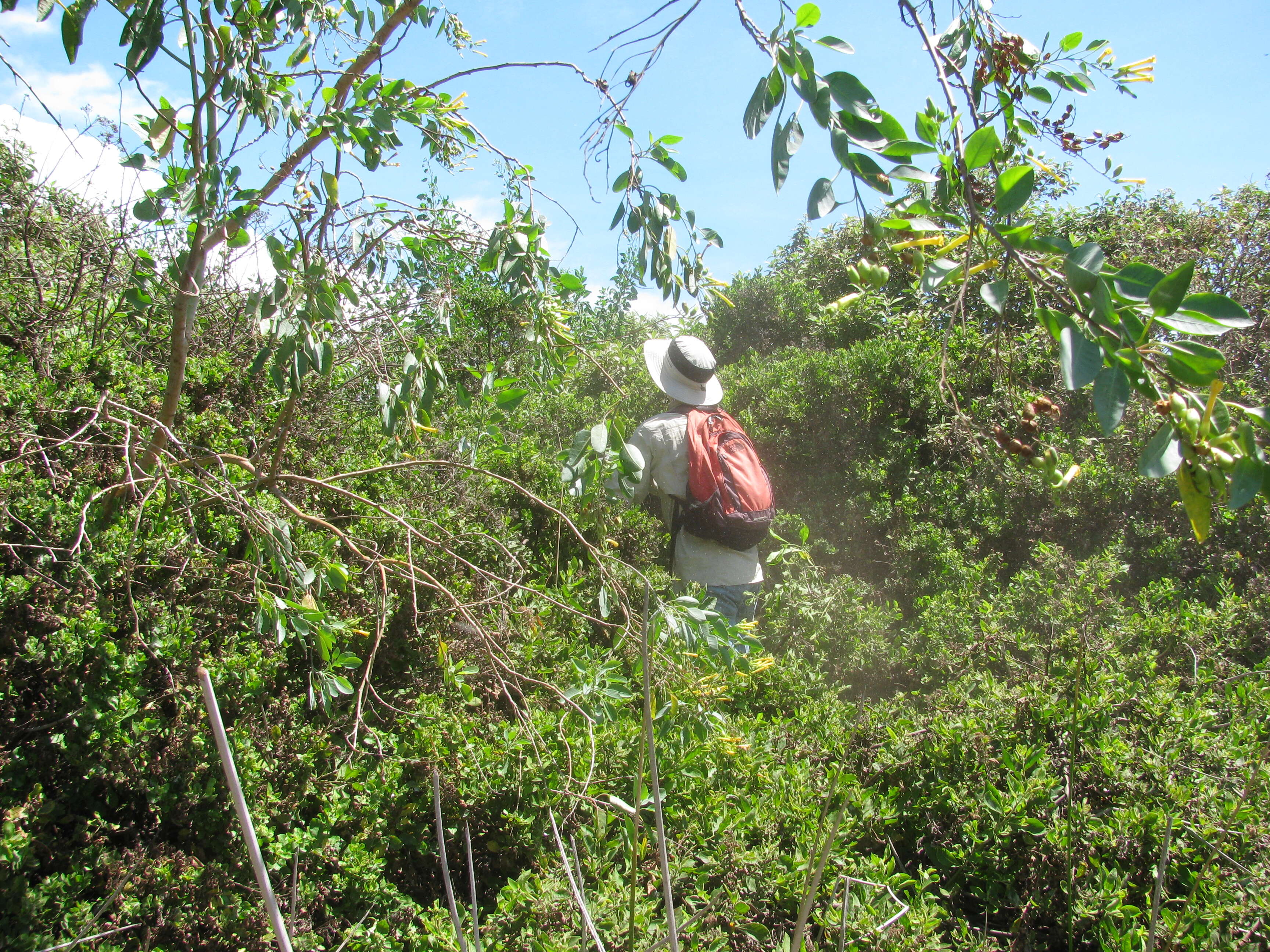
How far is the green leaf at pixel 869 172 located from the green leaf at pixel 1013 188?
156mm

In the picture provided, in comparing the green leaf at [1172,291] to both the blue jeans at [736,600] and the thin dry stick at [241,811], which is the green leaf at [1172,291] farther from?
the blue jeans at [736,600]

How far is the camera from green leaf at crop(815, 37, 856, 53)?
108cm

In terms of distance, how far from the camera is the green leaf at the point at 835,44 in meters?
1.08

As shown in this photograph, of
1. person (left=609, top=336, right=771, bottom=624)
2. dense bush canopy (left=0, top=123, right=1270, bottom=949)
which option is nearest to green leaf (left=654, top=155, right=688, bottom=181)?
dense bush canopy (left=0, top=123, right=1270, bottom=949)

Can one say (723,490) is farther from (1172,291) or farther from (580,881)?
(1172,291)

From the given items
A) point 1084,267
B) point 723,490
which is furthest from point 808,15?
point 723,490

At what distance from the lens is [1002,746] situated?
7.90ft

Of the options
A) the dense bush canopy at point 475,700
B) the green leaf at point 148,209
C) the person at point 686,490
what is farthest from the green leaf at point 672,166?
the person at point 686,490

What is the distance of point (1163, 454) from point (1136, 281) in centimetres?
20

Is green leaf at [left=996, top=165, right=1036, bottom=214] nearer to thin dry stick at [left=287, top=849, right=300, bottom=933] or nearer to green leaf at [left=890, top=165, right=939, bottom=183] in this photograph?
green leaf at [left=890, top=165, right=939, bottom=183]

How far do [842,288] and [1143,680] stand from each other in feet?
16.1

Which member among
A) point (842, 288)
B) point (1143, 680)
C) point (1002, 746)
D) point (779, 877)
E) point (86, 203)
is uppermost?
point (842, 288)

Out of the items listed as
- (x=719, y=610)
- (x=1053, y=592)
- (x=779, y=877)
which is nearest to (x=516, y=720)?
(x=779, y=877)

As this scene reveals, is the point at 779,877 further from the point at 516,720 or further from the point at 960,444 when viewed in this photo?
the point at 960,444
